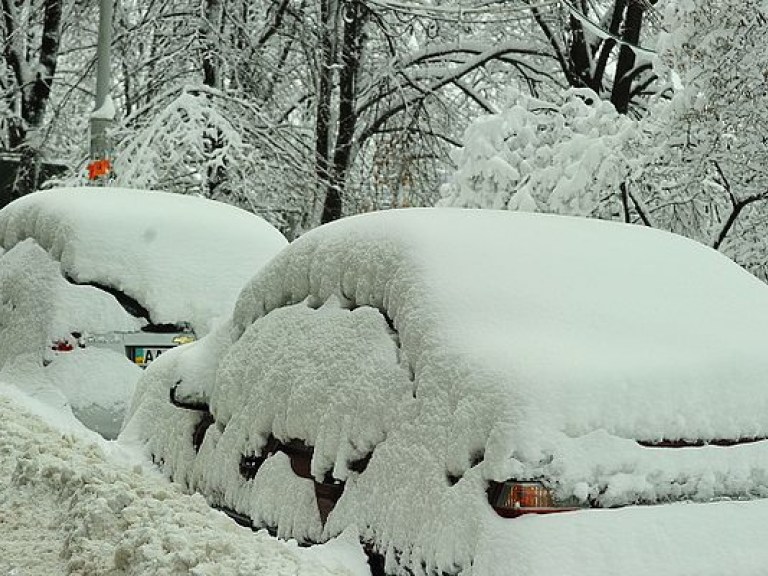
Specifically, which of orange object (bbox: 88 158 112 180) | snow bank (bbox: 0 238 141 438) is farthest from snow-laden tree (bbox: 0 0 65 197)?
snow bank (bbox: 0 238 141 438)

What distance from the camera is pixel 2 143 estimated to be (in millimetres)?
26391

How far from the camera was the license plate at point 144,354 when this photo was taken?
7.59 metres

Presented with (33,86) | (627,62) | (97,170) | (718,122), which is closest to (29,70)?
(33,86)

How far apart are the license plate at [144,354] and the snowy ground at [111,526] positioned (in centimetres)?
114

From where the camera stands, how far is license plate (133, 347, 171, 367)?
7586mm

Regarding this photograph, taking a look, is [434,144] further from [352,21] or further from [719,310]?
[719,310]

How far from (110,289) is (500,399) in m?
4.75

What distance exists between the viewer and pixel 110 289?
25.0 feet

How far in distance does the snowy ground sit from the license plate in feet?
3.73

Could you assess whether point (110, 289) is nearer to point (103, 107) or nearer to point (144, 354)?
point (144, 354)

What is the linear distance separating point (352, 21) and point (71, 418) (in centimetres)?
1322

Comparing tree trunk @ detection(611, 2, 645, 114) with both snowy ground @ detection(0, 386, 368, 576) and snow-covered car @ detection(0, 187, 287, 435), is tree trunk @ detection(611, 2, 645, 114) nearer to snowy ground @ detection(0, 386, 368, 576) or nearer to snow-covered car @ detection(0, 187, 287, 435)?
snow-covered car @ detection(0, 187, 287, 435)

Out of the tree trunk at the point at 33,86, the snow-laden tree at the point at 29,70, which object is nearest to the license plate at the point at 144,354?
the tree trunk at the point at 33,86

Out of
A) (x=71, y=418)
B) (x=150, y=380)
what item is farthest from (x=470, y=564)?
(x=71, y=418)
